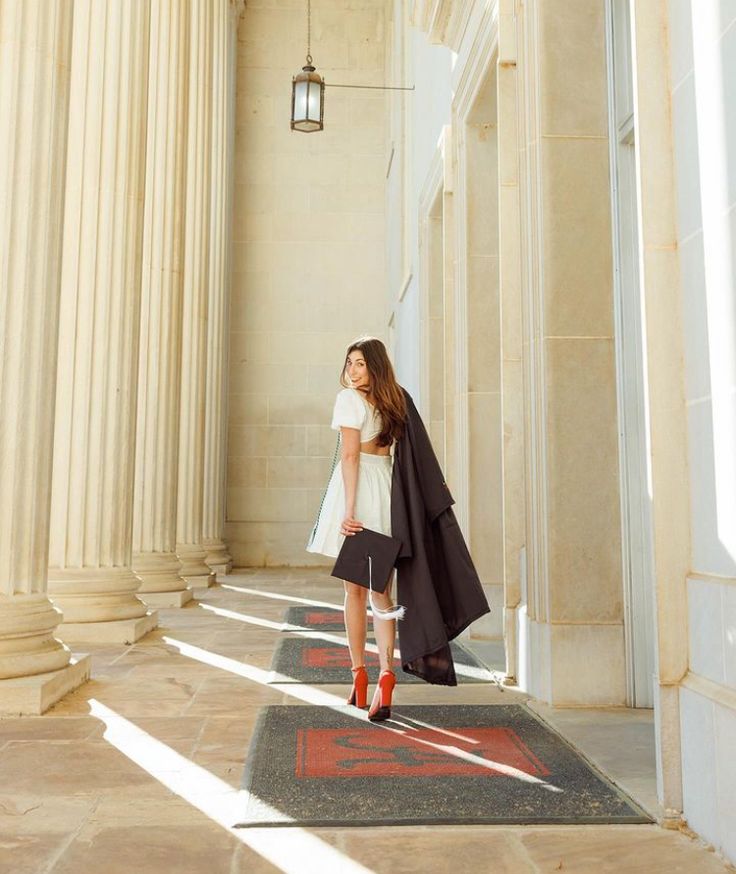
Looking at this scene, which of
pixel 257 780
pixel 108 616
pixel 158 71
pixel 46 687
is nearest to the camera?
pixel 257 780

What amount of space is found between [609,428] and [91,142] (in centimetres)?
518

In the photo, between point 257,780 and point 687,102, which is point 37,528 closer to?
point 257,780

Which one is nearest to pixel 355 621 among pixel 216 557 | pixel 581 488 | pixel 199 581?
pixel 581 488

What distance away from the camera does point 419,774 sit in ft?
11.9

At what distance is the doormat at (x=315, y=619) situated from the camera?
329 inches

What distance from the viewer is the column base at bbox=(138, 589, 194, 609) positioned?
31.7ft

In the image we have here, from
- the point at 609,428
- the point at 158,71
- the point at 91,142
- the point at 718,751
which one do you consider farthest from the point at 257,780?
the point at 158,71

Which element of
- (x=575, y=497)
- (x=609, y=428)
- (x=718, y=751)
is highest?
(x=609, y=428)

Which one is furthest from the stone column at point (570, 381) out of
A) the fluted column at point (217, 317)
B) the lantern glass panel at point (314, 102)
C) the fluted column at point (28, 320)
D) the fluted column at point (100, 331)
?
the fluted column at point (217, 317)

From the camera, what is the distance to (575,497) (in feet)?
17.1

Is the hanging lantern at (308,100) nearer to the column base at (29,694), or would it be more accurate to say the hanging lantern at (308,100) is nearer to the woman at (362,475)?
the woman at (362,475)

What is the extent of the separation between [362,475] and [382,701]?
1.21 m

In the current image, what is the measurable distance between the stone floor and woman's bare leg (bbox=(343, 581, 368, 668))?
49 cm

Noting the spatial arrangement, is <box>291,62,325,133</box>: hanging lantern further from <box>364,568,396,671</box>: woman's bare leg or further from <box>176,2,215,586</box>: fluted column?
<box>364,568,396,671</box>: woman's bare leg
